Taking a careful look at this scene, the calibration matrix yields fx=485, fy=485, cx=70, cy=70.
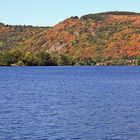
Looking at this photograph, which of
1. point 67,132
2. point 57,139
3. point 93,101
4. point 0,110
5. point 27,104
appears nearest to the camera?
point 57,139

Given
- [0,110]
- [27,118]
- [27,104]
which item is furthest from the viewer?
[27,104]

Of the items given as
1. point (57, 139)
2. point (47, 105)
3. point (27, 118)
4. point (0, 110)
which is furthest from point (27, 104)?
point (57, 139)

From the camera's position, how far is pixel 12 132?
125 ft

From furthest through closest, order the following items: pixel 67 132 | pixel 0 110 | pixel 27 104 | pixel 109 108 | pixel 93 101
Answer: pixel 93 101
pixel 27 104
pixel 109 108
pixel 0 110
pixel 67 132

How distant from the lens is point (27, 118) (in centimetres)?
4503

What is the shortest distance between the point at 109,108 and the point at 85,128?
48.0ft

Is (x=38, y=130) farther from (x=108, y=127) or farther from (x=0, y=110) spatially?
(x=0, y=110)

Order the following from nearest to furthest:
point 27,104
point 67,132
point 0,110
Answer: point 67,132 → point 0,110 → point 27,104

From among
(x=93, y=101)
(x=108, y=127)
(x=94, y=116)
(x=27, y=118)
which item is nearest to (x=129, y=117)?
(x=94, y=116)

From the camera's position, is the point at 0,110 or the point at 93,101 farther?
the point at 93,101

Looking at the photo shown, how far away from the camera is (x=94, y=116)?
4666 cm

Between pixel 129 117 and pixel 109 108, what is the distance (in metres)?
8.07

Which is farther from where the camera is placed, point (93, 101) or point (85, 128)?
point (93, 101)

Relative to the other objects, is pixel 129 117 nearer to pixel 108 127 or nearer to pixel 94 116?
pixel 94 116
